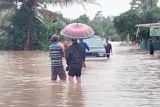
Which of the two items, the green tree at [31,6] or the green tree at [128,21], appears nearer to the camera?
the green tree at [31,6]

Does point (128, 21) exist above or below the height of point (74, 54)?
above

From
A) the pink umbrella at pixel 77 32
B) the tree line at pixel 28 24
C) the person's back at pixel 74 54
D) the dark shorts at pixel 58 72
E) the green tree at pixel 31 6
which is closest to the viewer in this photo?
the person's back at pixel 74 54

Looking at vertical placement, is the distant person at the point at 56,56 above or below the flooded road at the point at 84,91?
above

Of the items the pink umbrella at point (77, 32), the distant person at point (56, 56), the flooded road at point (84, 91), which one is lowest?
the flooded road at point (84, 91)

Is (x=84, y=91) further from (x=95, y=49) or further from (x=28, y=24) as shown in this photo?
(x=28, y=24)

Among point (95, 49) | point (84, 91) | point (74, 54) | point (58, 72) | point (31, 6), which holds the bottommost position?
point (84, 91)

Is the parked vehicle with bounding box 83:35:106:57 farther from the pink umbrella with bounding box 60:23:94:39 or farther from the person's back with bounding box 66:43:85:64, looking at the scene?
the person's back with bounding box 66:43:85:64

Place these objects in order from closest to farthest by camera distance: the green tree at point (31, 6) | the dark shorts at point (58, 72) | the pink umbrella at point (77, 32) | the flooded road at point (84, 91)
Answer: the flooded road at point (84, 91) → the pink umbrella at point (77, 32) → the dark shorts at point (58, 72) → the green tree at point (31, 6)

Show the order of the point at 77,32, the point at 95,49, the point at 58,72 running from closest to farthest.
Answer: the point at 77,32
the point at 58,72
the point at 95,49

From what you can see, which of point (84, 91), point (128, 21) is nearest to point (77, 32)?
point (84, 91)

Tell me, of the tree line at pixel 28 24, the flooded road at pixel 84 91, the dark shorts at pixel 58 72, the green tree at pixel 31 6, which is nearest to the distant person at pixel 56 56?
the dark shorts at pixel 58 72

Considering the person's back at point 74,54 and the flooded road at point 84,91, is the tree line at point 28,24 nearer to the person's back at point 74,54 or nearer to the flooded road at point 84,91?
the flooded road at point 84,91

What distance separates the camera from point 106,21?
506 feet

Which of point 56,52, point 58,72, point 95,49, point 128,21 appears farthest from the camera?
point 128,21
